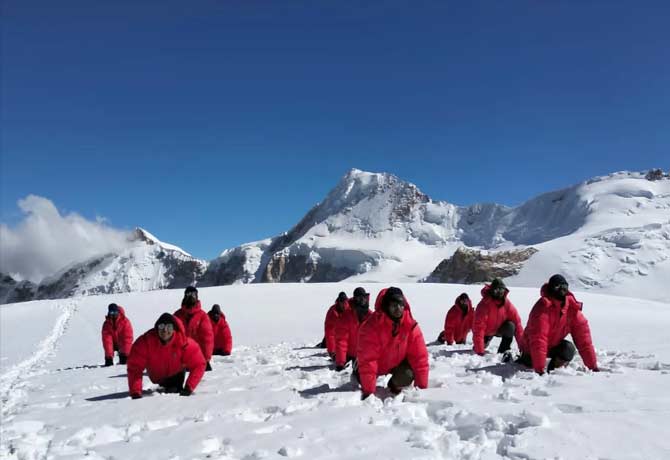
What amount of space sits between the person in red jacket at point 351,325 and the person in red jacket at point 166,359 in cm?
260

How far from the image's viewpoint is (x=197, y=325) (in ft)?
30.9

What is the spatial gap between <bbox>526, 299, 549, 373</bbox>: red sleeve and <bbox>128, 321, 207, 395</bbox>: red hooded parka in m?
4.53

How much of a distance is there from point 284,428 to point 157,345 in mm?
2902

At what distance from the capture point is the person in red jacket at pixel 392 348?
5.78 m

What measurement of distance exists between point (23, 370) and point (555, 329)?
43.1 ft

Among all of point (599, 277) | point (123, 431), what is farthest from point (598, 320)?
point (599, 277)

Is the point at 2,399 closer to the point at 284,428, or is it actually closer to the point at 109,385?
the point at 109,385

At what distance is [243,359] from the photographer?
37.1ft

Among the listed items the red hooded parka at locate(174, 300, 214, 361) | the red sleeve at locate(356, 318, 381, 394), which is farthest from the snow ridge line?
the red sleeve at locate(356, 318, 381, 394)

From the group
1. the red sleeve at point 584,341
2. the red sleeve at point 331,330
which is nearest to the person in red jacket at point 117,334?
the red sleeve at point 331,330

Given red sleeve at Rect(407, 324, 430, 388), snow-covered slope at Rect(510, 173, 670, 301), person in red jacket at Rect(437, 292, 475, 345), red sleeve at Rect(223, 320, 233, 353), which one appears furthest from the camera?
snow-covered slope at Rect(510, 173, 670, 301)

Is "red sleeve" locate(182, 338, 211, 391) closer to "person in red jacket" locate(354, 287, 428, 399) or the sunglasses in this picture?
the sunglasses

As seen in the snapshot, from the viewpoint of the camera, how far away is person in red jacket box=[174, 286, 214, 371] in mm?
9359

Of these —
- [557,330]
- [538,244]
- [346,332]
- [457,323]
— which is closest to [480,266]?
[538,244]
